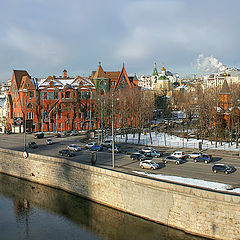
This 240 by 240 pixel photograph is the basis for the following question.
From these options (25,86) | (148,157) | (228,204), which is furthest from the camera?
(25,86)

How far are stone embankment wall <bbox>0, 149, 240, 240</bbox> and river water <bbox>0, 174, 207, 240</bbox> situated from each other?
956 millimetres

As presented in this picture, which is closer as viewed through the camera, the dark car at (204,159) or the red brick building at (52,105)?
the dark car at (204,159)

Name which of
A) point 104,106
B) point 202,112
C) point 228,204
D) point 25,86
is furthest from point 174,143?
→ point 25,86

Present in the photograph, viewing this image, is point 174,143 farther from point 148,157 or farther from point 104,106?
point 104,106

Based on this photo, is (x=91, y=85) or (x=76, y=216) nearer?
(x=76, y=216)

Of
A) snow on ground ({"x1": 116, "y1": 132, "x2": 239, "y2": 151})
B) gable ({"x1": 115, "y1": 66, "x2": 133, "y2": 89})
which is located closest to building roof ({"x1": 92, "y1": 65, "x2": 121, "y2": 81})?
gable ({"x1": 115, "y1": 66, "x2": 133, "y2": 89})

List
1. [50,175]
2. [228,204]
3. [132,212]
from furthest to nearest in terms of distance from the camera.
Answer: [50,175]
[132,212]
[228,204]

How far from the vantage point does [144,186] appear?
102 ft

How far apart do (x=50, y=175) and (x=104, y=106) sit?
117ft

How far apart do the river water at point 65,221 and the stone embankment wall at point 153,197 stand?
956 mm

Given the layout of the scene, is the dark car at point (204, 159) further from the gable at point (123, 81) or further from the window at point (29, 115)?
the window at point (29, 115)

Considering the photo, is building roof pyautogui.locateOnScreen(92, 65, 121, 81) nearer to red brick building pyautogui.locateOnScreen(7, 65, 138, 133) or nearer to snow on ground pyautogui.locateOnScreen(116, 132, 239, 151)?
red brick building pyautogui.locateOnScreen(7, 65, 138, 133)

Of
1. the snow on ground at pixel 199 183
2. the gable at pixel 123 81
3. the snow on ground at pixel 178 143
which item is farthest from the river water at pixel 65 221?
the gable at pixel 123 81

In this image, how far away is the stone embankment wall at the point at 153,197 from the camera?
83.4 ft
